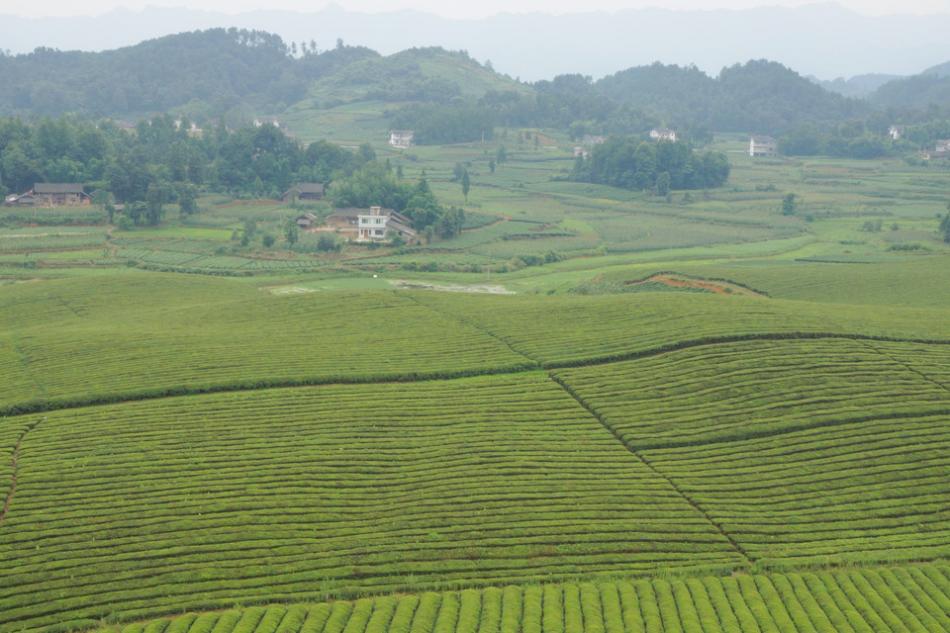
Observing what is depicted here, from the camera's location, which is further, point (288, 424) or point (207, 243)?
point (207, 243)

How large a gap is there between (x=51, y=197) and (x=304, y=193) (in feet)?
83.6

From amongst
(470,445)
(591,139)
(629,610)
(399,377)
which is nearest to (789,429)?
(470,445)

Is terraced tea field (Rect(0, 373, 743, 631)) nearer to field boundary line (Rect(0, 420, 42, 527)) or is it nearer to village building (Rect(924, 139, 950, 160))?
field boundary line (Rect(0, 420, 42, 527))

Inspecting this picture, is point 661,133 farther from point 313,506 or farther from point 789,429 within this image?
point 313,506

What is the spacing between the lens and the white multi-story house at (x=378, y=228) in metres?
89.8

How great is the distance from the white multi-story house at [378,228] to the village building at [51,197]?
29004mm

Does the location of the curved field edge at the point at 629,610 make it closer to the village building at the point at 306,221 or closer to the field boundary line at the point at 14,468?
the field boundary line at the point at 14,468

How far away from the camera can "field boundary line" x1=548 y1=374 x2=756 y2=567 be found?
29.6m

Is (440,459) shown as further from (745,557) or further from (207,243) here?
(207,243)

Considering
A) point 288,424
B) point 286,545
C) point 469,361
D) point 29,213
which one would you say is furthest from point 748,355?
point 29,213

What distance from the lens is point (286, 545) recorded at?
94.3 ft

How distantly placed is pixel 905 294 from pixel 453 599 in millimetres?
46055

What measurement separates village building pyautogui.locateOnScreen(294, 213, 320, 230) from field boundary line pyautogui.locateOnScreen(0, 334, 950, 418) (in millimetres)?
47594

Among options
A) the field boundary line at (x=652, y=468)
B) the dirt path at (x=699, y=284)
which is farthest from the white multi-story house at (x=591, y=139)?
the field boundary line at (x=652, y=468)
